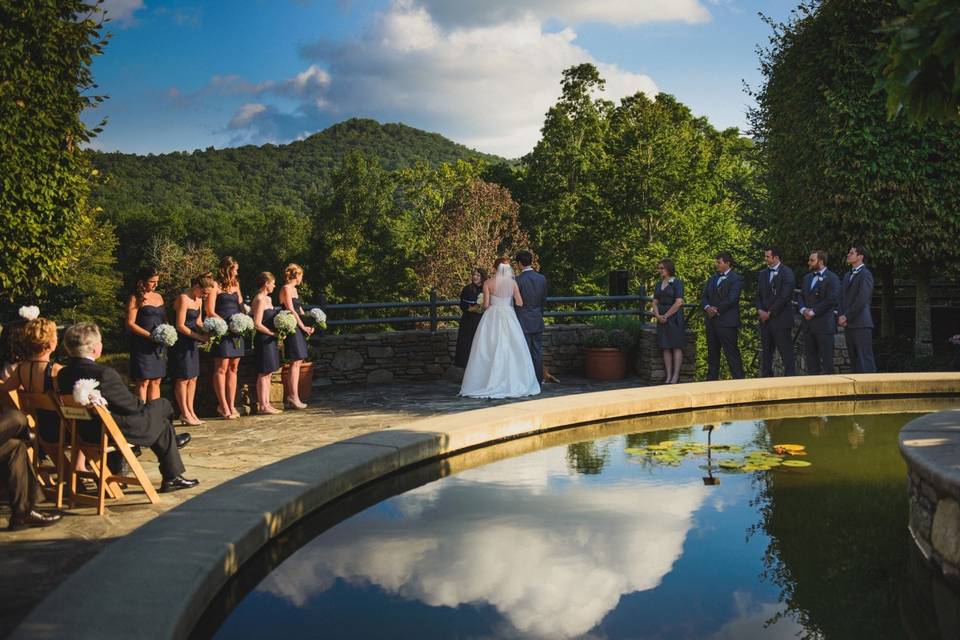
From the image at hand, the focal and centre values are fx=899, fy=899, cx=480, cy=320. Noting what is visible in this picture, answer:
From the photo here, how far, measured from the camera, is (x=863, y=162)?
1433 centimetres

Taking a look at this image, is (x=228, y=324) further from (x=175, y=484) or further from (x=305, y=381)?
(x=175, y=484)

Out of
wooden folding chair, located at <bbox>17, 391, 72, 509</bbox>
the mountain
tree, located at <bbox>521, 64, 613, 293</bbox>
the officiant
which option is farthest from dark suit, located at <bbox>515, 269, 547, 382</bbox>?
the mountain

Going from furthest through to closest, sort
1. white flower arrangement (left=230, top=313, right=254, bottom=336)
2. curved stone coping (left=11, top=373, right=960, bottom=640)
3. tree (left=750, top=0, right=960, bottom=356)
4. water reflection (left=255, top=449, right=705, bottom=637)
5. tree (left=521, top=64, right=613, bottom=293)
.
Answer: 1. tree (left=521, top=64, right=613, bottom=293)
2. tree (left=750, top=0, right=960, bottom=356)
3. white flower arrangement (left=230, top=313, right=254, bottom=336)
4. water reflection (left=255, top=449, right=705, bottom=637)
5. curved stone coping (left=11, top=373, right=960, bottom=640)

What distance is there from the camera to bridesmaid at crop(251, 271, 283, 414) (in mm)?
9945

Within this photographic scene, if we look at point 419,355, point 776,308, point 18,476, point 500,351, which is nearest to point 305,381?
point 500,351

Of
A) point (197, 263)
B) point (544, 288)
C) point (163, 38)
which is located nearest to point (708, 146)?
point (197, 263)

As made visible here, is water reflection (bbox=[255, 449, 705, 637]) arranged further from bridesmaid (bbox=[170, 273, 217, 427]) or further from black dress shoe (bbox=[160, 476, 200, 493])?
bridesmaid (bbox=[170, 273, 217, 427])

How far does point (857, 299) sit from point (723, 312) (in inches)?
65.4

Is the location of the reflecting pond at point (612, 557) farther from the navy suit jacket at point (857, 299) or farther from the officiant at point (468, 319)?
the officiant at point (468, 319)

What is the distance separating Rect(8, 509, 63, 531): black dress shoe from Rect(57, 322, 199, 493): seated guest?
1.94ft

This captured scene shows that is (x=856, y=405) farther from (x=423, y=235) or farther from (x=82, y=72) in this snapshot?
(x=423, y=235)

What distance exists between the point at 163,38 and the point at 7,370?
Answer: 250ft

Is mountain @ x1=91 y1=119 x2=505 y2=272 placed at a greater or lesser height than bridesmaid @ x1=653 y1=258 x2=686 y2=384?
greater

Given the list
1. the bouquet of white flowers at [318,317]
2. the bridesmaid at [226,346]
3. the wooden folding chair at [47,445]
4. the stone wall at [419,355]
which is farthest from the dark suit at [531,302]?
the wooden folding chair at [47,445]
